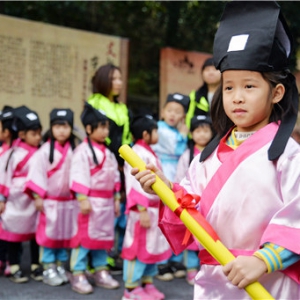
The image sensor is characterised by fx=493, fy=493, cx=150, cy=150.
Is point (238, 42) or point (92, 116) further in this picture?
point (92, 116)

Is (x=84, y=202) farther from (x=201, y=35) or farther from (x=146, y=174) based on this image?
(x=201, y=35)

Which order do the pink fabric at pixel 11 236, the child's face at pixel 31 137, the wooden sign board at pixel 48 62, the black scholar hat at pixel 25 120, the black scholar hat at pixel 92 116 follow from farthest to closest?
1. the wooden sign board at pixel 48 62
2. the child's face at pixel 31 137
3. the black scholar hat at pixel 25 120
4. the pink fabric at pixel 11 236
5. the black scholar hat at pixel 92 116

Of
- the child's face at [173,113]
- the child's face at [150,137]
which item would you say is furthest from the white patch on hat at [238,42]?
the child's face at [173,113]

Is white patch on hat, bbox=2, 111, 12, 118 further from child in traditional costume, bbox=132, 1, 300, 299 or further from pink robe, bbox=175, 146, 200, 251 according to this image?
child in traditional costume, bbox=132, 1, 300, 299

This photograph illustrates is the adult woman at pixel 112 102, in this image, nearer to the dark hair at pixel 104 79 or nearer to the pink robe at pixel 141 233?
the dark hair at pixel 104 79

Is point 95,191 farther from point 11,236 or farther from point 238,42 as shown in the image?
point 238,42

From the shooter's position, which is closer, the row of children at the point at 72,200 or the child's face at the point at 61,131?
the row of children at the point at 72,200

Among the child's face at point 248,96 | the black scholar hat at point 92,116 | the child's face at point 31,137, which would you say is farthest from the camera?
the child's face at point 31,137

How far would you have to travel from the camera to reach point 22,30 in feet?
25.4

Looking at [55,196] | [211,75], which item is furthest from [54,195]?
[211,75]

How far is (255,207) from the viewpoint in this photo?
197 centimetres

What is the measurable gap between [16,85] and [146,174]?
6.07 meters

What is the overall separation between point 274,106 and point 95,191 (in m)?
2.95

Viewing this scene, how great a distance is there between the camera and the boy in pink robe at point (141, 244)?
4402mm
